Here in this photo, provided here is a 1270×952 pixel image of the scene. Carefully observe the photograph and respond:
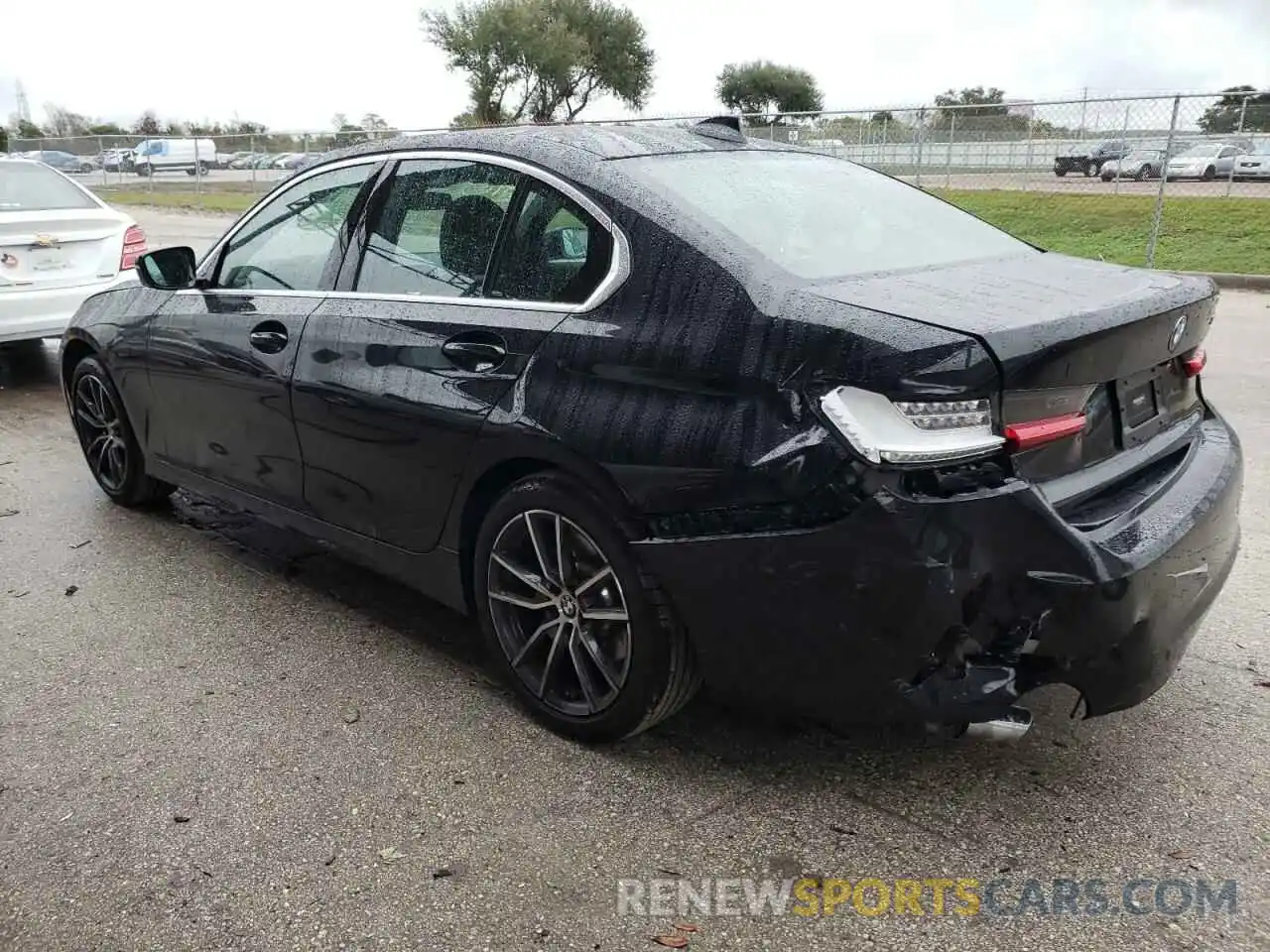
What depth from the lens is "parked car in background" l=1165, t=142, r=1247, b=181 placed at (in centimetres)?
1561

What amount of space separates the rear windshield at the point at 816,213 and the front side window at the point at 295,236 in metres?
1.23

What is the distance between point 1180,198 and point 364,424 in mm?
16523

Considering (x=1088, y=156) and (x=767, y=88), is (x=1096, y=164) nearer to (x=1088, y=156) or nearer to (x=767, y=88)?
(x=1088, y=156)

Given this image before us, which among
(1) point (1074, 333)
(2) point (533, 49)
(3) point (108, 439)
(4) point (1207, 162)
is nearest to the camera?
(1) point (1074, 333)

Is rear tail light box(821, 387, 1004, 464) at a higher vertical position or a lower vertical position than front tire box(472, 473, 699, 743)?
higher

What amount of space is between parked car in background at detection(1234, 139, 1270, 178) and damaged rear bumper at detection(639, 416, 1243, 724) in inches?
655

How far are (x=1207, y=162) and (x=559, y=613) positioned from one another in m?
17.0

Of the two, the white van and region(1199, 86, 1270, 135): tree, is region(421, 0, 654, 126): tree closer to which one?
the white van

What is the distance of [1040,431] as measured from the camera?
2.32m

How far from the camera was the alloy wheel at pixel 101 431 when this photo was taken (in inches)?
197

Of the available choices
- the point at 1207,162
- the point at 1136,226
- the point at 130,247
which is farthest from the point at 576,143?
the point at 1207,162

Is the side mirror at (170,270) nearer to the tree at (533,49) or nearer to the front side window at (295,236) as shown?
the front side window at (295,236)

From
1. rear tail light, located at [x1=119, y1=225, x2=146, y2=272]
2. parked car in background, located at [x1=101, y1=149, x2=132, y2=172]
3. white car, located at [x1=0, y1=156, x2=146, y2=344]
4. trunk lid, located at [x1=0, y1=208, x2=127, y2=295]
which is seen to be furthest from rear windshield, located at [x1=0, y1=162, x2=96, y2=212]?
parked car in background, located at [x1=101, y1=149, x2=132, y2=172]

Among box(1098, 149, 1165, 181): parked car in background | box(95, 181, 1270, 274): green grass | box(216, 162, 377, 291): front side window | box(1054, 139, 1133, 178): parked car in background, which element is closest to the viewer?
box(216, 162, 377, 291): front side window
